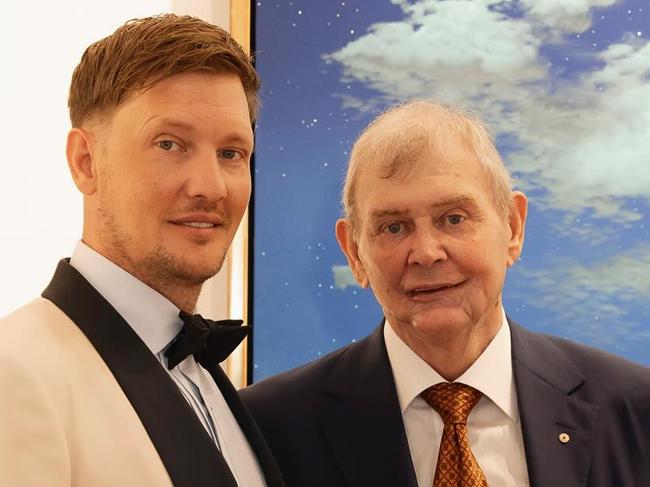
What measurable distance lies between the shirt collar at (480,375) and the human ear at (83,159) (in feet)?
2.29

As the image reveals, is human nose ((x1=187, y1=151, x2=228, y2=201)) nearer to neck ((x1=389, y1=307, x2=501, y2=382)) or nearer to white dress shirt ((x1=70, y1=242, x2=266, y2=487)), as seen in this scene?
white dress shirt ((x1=70, y1=242, x2=266, y2=487))

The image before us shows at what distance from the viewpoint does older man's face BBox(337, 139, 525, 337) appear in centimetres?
165

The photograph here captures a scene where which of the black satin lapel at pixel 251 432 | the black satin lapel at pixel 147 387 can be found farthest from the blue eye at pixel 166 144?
the black satin lapel at pixel 251 432

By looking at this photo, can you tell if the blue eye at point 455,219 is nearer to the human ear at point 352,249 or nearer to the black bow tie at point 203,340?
the human ear at point 352,249

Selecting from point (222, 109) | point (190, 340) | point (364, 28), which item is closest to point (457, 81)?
point (364, 28)

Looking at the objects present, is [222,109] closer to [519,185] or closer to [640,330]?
[519,185]

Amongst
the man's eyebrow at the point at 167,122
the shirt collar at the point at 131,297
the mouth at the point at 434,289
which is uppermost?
the man's eyebrow at the point at 167,122

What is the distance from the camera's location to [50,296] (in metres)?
1.33

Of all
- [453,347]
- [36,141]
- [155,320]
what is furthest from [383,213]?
[36,141]

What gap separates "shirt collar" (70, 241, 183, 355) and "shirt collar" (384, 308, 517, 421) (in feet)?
1.73

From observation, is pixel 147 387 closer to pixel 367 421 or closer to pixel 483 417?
pixel 367 421

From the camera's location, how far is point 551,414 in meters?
1.65

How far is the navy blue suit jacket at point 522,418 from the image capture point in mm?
1600

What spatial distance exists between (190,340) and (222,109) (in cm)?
38
